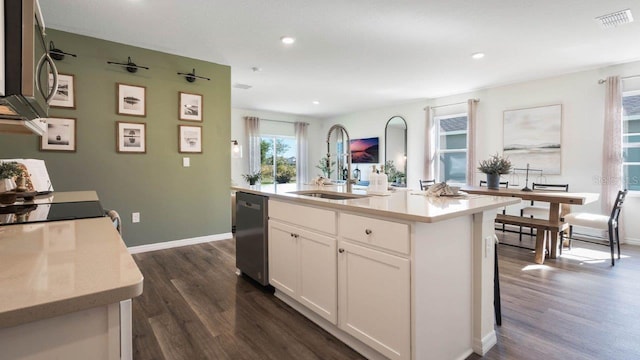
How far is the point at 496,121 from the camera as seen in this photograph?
5531 mm

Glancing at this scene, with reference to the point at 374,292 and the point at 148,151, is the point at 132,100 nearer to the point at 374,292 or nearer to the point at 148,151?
the point at 148,151

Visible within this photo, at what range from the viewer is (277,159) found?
8.53 meters

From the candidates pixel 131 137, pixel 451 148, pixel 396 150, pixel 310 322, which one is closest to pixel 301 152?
pixel 396 150

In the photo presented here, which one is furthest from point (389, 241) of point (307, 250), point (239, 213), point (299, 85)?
point (299, 85)

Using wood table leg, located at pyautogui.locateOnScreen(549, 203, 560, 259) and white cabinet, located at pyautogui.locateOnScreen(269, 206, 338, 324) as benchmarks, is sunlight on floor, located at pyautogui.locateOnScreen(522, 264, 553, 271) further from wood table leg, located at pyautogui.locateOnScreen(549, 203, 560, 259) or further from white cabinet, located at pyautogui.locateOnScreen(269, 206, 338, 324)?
white cabinet, located at pyautogui.locateOnScreen(269, 206, 338, 324)

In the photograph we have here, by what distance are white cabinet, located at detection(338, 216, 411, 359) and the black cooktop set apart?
122 centimetres

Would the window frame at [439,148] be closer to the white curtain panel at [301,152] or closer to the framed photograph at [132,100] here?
the white curtain panel at [301,152]

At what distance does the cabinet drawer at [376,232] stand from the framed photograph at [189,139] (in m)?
2.98

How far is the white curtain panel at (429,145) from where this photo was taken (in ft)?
21.3

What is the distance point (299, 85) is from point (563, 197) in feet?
13.2

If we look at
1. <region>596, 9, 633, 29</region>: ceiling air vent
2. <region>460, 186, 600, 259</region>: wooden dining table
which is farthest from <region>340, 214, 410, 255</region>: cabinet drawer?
<region>596, 9, 633, 29</region>: ceiling air vent

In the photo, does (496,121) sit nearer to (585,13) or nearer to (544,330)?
(585,13)

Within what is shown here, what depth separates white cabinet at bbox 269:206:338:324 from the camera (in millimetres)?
1951

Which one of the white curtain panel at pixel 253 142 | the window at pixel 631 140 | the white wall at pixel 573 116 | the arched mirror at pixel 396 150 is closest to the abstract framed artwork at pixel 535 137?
the white wall at pixel 573 116
